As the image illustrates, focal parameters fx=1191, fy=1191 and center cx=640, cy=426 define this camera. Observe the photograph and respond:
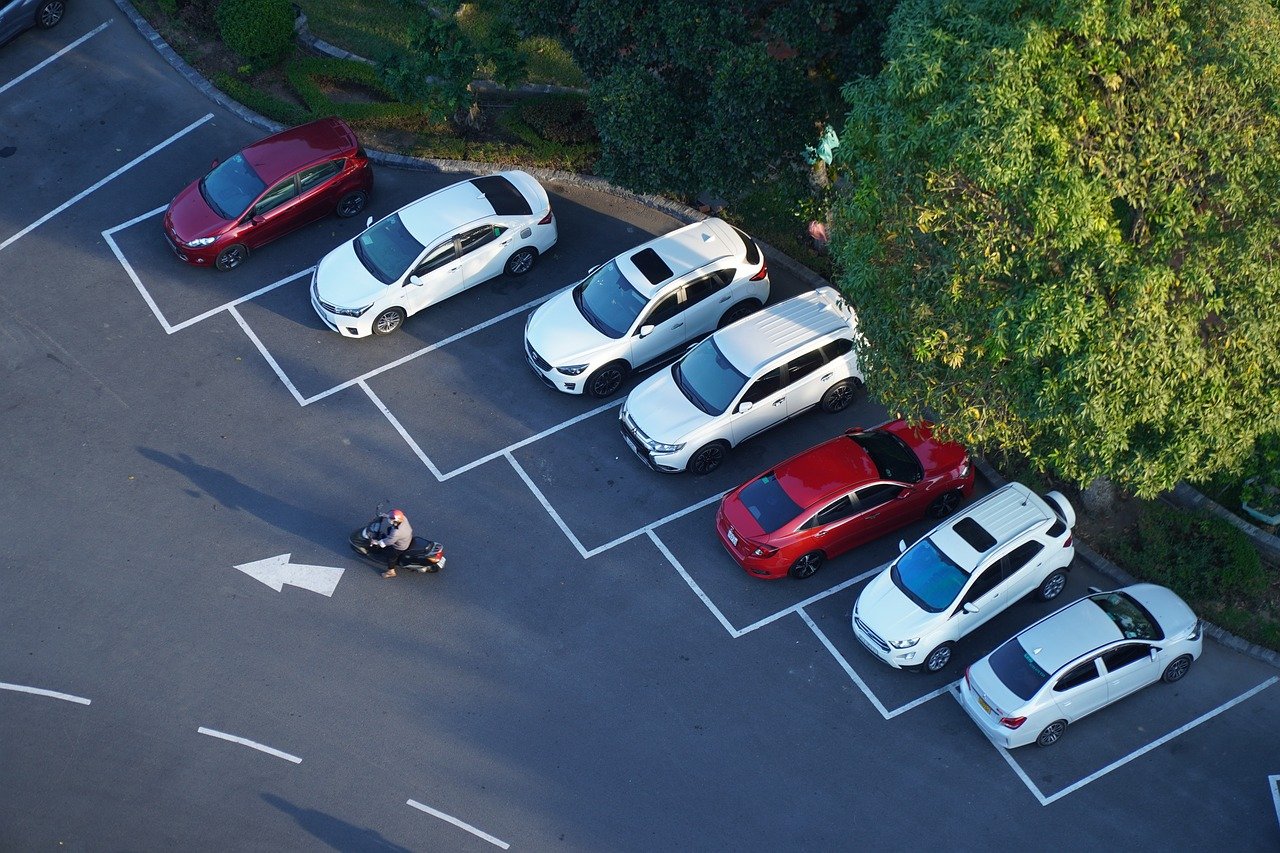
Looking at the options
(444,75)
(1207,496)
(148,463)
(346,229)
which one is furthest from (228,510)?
(1207,496)

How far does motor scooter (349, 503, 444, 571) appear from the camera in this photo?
58.9ft

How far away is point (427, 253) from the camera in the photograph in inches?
843

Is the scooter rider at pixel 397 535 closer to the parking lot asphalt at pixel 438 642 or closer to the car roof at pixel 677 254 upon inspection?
the parking lot asphalt at pixel 438 642

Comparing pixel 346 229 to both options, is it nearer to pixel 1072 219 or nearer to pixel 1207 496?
pixel 1072 219

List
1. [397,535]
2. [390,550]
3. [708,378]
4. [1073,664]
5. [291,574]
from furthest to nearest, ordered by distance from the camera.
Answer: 1. [708,378]
2. [291,574]
3. [390,550]
4. [397,535]
5. [1073,664]

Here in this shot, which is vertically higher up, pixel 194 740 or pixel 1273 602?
pixel 194 740

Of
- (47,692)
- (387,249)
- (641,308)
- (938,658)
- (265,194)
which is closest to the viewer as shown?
(938,658)

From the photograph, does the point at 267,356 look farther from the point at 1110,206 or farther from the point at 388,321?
the point at 1110,206

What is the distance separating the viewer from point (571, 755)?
16703 millimetres

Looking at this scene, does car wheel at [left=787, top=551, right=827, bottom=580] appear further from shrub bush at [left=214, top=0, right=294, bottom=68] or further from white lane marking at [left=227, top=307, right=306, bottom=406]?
shrub bush at [left=214, top=0, right=294, bottom=68]

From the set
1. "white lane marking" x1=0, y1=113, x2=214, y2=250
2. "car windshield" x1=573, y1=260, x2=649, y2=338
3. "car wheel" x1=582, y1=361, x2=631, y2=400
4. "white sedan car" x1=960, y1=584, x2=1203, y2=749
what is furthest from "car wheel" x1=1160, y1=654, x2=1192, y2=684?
"white lane marking" x1=0, y1=113, x2=214, y2=250

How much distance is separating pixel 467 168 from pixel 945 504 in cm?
1206

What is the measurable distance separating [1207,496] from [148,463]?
1719 cm

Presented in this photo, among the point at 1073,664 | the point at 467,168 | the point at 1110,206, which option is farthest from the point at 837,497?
the point at 467,168
